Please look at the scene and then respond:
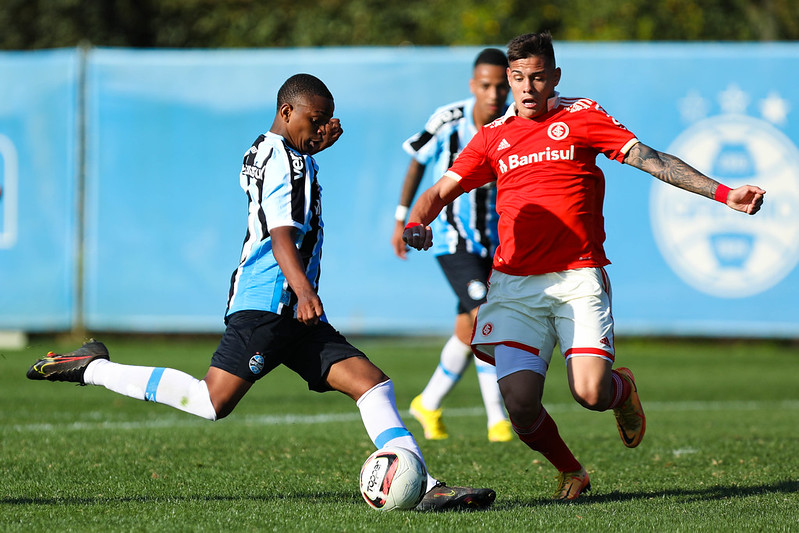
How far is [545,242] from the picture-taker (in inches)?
206

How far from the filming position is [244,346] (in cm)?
476

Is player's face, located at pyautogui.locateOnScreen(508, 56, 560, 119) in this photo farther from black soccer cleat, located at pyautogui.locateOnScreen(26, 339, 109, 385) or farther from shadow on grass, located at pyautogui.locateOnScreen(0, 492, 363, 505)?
black soccer cleat, located at pyautogui.locateOnScreen(26, 339, 109, 385)

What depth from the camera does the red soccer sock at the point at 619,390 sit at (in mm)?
5297

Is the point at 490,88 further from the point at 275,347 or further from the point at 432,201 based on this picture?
the point at 275,347

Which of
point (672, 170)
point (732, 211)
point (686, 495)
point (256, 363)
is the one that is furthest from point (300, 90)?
point (732, 211)

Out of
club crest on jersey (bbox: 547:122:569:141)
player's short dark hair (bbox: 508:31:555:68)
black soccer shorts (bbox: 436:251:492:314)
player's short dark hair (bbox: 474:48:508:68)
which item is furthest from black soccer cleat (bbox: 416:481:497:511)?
player's short dark hair (bbox: 474:48:508:68)

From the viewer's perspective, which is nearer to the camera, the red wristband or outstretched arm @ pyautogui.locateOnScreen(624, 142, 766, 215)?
outstretched arm @ pyautogui.locateOnScreen(624, 142, 766, 215)

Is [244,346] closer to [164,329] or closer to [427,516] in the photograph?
[427,516]

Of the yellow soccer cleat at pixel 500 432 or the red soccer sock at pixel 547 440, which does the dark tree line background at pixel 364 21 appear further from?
the red soccer sock at pixel 547 440

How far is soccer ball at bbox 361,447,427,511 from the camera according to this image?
4.62 metres

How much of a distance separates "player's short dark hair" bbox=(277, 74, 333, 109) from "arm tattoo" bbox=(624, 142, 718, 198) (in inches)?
57.1

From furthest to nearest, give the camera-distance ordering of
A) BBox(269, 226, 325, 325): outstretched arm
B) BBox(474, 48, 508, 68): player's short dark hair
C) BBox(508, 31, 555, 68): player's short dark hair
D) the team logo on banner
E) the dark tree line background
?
the dark tree line background
the team logo on banner
BBox(474, 48, 508, 68): player's short dark hair
BBox(508, 31, 555, 68): player's short dark hair
BBox(269, 226, 325, 325): outstretched arm

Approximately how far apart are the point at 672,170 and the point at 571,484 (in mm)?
1573

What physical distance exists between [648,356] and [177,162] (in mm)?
6691
